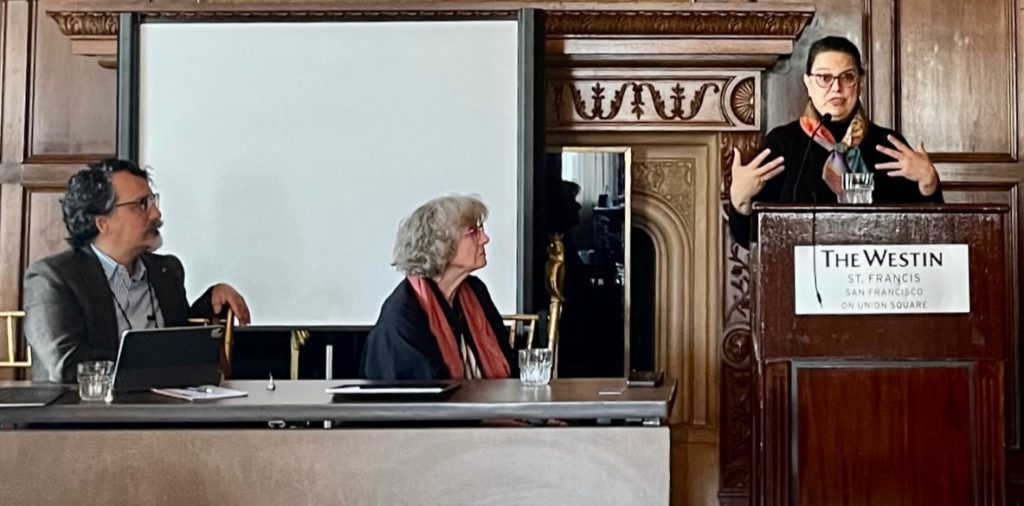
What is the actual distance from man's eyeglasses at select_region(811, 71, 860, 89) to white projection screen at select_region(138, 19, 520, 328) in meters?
1.26

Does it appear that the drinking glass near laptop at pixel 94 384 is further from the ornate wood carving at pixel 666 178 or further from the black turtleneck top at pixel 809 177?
the ornate wood carving at pixel 666 178

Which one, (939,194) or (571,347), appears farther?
(571,347)

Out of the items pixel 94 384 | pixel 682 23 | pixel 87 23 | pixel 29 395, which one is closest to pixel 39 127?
pixel 87 23

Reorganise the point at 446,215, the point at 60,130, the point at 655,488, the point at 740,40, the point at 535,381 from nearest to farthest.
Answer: the point at 655,488 < the point at 535,381 < the point at 446,215 < the point at 740,40 < the point at 60,130

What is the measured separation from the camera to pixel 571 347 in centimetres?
459

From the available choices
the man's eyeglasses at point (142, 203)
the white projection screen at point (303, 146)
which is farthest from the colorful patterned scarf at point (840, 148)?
the man's eyeglasses at point (142, 203)

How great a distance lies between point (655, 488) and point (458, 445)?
356mm

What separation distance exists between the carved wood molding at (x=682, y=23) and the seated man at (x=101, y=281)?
1628 mm

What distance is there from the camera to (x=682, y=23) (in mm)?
4285

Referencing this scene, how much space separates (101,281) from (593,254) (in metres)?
1.99

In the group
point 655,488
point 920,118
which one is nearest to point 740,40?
point 920,118

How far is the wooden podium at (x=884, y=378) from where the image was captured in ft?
8.47

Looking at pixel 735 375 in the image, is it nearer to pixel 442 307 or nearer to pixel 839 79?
pixel 839 79

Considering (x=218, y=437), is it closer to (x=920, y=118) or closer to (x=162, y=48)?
(x=162, y=48)
